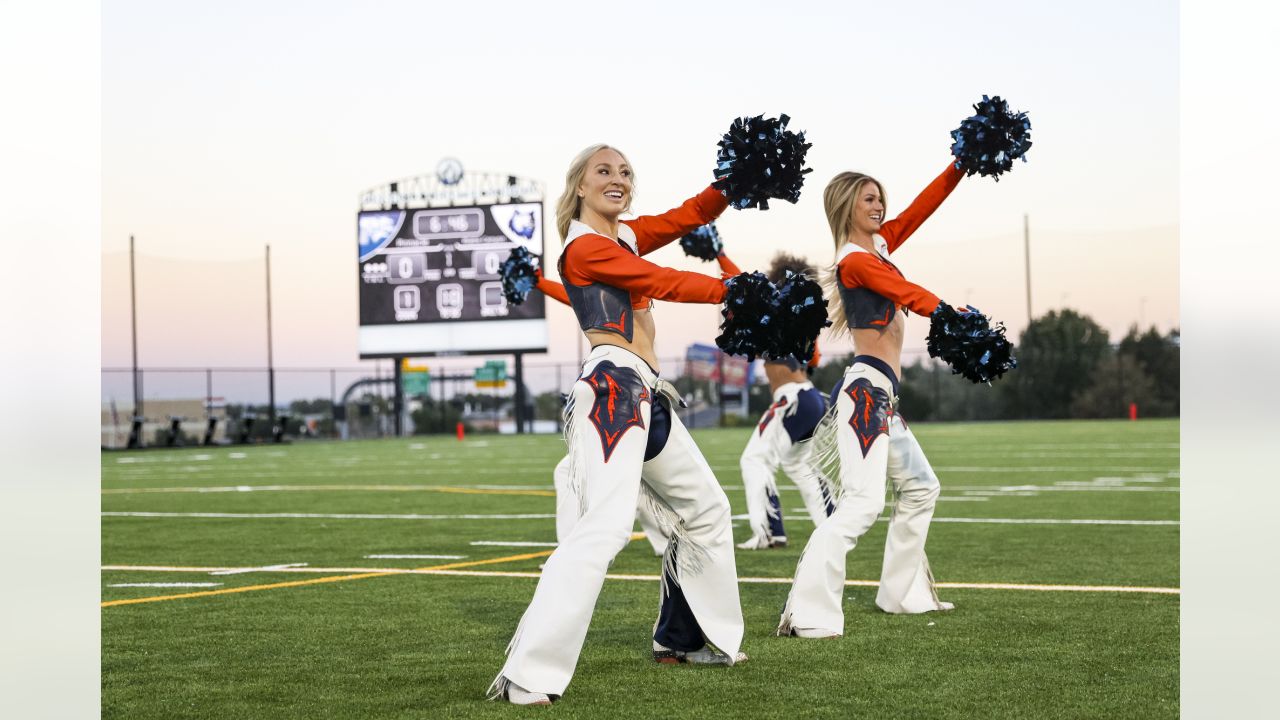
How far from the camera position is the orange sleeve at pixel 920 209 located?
22.1ft

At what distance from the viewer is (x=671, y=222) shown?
5.80 meters

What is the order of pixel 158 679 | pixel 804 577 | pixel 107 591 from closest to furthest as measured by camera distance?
pixel 158 679
pixel 804 577
pixel 107 591

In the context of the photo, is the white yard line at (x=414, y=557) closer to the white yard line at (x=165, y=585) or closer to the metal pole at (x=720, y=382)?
the white yard line at (x=165, y=585)

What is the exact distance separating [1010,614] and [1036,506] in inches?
271

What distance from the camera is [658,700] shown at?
491cm

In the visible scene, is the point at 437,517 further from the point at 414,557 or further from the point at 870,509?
the point at 870,509

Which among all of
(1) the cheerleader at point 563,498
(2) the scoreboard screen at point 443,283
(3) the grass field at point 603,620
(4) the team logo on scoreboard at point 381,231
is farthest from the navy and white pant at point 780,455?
(4) the team logo on scoreboard at point 381,231

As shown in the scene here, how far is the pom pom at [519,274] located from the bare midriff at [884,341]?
2315 millimetres

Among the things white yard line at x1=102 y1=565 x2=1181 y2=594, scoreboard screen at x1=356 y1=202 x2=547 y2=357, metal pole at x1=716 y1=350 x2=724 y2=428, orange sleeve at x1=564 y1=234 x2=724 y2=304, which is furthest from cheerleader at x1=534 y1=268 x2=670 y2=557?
metal pole at x1=716 y1=350 x2=724 y2=428

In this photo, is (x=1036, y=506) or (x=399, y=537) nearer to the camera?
(x=399, y=537)

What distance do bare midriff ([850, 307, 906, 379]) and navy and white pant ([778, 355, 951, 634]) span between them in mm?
37
